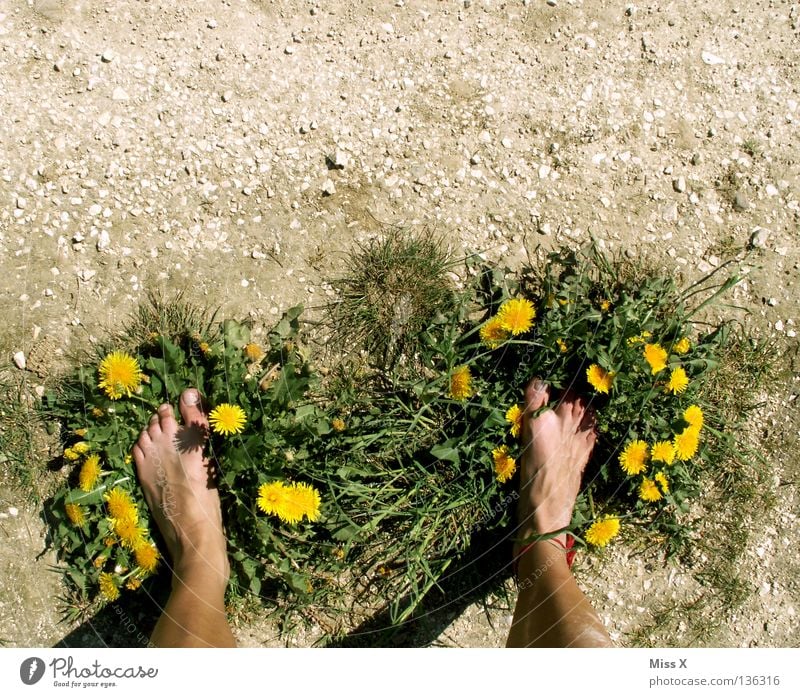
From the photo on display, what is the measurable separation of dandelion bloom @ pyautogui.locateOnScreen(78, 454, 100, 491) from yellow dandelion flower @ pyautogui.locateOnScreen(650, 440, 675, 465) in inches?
76.3

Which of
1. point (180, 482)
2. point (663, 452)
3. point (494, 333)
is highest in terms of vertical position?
point (494, 333)

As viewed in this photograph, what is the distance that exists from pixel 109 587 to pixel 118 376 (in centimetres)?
74

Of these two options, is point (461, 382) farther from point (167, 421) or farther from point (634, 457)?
point (167, 421)

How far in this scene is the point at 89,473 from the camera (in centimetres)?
233

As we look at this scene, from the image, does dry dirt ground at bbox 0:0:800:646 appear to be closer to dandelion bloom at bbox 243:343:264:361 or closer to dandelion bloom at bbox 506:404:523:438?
dandelion bloom at bbox 243:343:264:361

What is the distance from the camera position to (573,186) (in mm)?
2656

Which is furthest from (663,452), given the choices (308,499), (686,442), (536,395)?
(308,499)

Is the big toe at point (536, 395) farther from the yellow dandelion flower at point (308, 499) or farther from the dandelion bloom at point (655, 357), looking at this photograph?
the yellow dandelion flower at point (308, 499)

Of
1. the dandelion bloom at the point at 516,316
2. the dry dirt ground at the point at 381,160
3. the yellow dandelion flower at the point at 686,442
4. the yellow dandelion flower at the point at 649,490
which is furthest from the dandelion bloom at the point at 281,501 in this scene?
the yellow dandelion flower at the point at 686,442

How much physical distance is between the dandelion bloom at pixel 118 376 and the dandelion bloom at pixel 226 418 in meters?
0.32

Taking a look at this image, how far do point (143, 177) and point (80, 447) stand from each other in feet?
3.39

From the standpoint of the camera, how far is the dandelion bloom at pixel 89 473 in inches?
91.5

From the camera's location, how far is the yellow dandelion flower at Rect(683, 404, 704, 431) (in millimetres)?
2371
